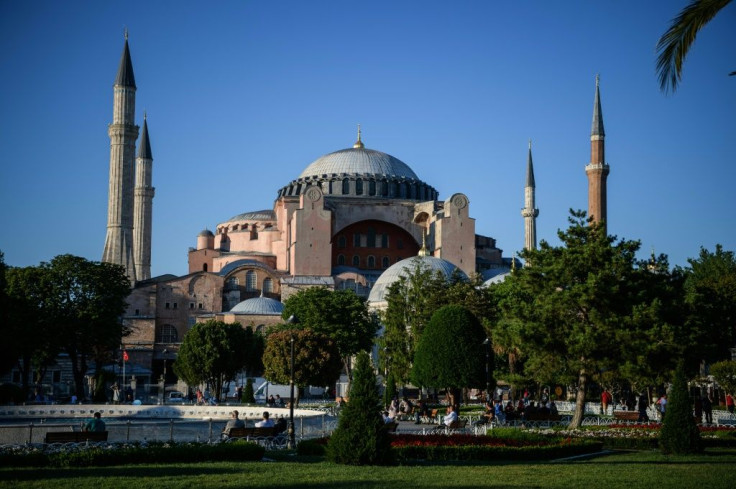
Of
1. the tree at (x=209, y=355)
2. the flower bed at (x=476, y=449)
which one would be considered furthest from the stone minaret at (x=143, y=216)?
the flower bed at (x=476, y=449)

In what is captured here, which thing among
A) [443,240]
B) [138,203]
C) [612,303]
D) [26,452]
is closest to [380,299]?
[443,240]

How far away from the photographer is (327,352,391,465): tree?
1348 cm

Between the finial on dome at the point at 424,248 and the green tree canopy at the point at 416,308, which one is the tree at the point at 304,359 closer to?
the green tree canopy at the point at 416,308

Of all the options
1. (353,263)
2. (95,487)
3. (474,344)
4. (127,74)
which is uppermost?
Result: (127,74)

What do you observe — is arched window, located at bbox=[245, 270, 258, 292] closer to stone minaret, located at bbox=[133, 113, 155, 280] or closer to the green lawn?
stone minaret, located at bbox=[133, 113, 155, 280]

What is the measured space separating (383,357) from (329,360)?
2.41 meters

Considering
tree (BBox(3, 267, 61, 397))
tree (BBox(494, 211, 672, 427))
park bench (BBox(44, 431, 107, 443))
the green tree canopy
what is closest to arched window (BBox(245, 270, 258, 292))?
tree (BBox(3, 267, 61, 397))

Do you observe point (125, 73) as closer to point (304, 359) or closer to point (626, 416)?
point (304, 359)

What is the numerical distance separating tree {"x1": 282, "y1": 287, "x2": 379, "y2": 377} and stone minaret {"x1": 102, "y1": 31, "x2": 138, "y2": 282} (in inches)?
535

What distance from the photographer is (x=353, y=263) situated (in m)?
64.0

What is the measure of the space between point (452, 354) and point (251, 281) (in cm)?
3336

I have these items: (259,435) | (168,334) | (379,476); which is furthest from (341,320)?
(379,476)

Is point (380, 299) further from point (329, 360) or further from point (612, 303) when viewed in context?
point (612, 303)

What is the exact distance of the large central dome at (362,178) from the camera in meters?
65.5
